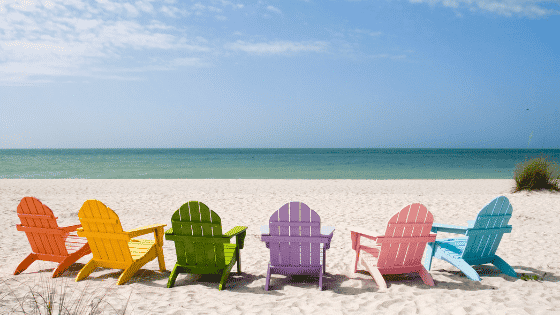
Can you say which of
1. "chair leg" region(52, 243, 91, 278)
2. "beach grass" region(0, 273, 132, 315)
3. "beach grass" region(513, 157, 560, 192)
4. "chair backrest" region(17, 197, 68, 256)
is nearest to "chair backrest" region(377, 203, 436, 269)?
"beach grass" region(0, 273, 132, 315)

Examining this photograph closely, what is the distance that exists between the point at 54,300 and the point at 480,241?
175 inches

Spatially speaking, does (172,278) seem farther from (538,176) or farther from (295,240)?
(538,176)

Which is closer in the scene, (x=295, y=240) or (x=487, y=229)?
(x=295, y=240)

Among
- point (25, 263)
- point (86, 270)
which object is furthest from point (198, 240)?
point (25, 263)

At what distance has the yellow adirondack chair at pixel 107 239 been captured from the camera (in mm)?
3342

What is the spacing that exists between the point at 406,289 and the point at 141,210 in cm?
713

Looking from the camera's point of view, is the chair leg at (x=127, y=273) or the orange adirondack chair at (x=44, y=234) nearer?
the chair leg at (x=127, y=273)

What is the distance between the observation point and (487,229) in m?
3.65

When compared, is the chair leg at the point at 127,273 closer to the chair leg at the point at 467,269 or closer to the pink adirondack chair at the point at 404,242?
the pink adirondack chair at the point at 404,242

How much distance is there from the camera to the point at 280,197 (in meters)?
10.4

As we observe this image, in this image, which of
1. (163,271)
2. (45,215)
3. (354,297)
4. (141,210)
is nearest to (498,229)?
(354,297)

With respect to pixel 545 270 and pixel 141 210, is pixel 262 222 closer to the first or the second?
pixel 141 210

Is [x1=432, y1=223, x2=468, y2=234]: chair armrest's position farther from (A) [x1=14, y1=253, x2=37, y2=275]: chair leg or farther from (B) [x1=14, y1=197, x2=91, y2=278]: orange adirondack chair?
(A) [x1=14, y1=253, x2=37, y2=275]: chair leg

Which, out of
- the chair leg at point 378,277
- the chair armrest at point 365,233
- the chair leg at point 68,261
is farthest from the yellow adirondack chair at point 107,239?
the chair leg at point 378,277
